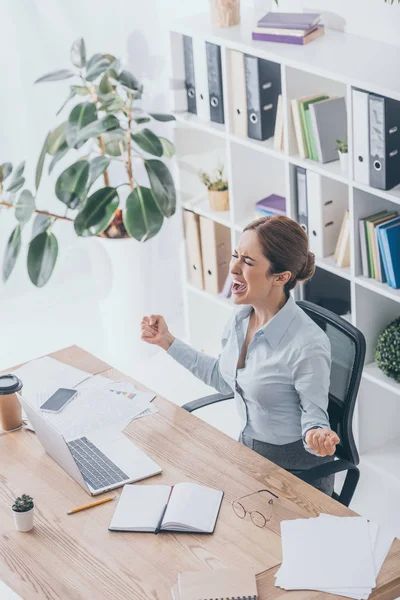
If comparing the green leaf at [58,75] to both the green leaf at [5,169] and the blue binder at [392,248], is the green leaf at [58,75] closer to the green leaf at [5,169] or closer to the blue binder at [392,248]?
the green leaf at [5,169]

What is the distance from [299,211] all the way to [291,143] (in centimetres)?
27

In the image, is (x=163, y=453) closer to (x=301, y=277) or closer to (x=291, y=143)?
(x=301, y=277)

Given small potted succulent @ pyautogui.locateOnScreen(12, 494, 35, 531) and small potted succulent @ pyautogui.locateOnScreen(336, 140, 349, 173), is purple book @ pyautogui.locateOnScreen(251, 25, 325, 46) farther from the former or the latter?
small potted succulent @ pyautogui.locateOnScreen(12, 494, 35, 531)

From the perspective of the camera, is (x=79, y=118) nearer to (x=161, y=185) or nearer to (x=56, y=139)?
(x=56, y=139)

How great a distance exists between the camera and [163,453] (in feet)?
8.48

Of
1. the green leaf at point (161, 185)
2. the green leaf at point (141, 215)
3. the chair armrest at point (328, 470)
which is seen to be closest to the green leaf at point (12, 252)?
the green leaf at point (141, 215)

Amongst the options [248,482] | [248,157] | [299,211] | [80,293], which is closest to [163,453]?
[248,482]

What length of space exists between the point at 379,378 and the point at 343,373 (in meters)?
0.91

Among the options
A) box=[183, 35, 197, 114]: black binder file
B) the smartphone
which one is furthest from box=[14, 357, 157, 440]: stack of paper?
box=[183, 35, 197, 114]: black binder file

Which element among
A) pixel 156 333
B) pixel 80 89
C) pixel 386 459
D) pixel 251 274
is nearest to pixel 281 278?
pixel 251 274

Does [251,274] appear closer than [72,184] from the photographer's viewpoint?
Yes

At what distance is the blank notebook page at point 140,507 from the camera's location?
229 cm

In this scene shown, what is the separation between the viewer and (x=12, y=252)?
4133 mm

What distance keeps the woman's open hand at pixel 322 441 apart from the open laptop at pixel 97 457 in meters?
0.42
